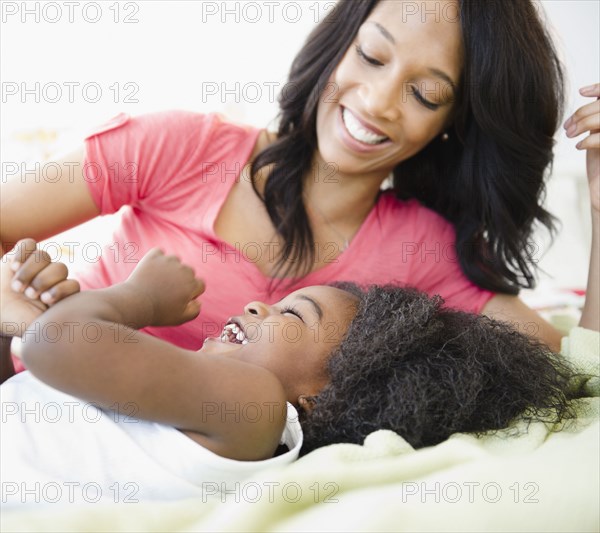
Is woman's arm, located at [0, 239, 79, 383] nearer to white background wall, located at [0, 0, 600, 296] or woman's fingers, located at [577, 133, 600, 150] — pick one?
woman's fingers, located at [577, 133, 600, 150]

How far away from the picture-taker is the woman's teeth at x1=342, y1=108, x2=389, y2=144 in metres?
1.28

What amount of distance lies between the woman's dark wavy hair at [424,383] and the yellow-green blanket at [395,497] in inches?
2.2

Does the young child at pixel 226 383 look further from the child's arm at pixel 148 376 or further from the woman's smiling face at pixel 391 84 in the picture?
the woman's smiling face at pixel 391 84

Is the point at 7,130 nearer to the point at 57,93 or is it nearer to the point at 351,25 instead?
the point at 57,93

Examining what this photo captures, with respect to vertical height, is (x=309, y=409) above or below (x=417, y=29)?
below

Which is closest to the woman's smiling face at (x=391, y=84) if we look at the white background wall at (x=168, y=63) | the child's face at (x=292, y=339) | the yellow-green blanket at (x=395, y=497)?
the child's face at (x=292, y=339)

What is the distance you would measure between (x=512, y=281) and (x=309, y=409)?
0.76 metres

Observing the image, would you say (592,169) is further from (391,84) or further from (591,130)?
(391,84)

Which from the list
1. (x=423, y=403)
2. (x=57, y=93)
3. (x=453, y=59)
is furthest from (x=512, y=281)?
(x=57, y=93)

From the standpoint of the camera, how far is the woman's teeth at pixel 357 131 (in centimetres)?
128

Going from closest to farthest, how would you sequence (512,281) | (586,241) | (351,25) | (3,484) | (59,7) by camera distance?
(3,484) → (351,25) → (512,281) → (59,7) → (586,241)

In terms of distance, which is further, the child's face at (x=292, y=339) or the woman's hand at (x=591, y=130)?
the woman's hand at (x=591, y=130)

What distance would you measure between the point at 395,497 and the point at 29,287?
472 millimetres

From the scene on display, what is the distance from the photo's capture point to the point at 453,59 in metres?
1.28
